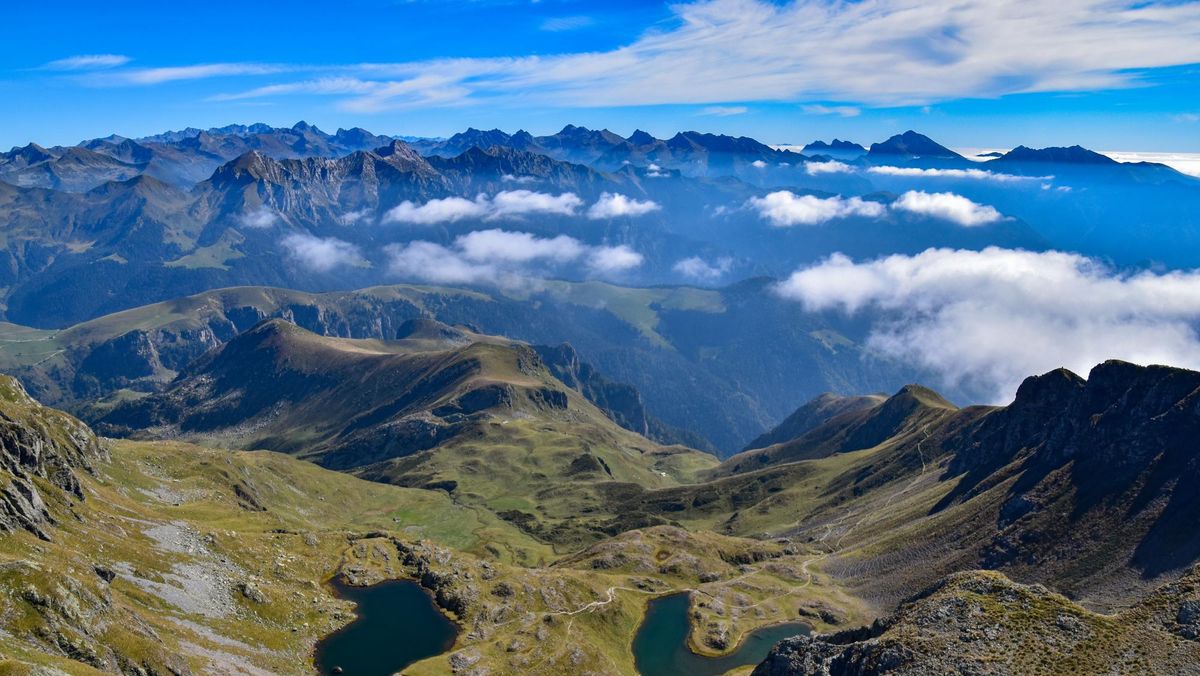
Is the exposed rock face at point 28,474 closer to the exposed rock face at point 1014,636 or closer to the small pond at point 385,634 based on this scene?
the small pond at point 385,634

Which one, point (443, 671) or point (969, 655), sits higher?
point (969, 655)

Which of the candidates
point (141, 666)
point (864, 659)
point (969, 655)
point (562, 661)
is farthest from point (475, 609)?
point (969, 655)

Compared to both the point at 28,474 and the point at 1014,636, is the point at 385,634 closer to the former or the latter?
the point at 28,474

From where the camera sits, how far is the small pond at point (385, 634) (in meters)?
155

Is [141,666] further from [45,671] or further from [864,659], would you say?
[864,659]

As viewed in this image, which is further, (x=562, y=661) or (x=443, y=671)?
(x=562, y=661)

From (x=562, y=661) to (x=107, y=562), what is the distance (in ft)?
296

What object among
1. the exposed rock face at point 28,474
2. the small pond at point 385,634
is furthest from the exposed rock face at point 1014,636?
the exposed rock face at point 28,474

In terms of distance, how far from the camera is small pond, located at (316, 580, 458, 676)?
15488 centimetres

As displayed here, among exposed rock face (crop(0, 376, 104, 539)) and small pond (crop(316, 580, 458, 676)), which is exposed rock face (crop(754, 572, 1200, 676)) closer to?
small pond (crop(316, 580, 458, 676))

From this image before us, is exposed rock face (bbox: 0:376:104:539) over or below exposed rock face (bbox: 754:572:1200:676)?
over

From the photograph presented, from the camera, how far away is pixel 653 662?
19025cm

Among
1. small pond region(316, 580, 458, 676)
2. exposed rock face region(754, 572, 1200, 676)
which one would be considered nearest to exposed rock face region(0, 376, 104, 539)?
small pond region(316, 580, 458, 676)

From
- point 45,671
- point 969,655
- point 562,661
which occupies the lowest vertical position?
point 562,661
